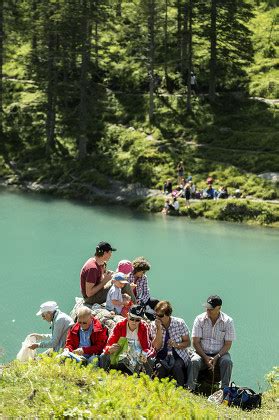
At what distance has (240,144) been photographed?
1486 inches

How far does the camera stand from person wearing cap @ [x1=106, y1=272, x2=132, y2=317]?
37.1 ft

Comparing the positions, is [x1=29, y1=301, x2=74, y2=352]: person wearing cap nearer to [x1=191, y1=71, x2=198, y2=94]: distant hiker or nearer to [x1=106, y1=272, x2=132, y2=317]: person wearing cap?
[x1=106, y1=272, x2=132, y2=317]: person wearing cap

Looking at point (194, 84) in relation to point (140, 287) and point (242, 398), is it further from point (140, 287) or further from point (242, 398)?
point (242, 398)

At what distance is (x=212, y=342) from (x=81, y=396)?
163 inches

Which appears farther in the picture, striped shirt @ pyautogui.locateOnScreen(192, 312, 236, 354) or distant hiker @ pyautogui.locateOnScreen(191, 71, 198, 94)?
distant hiker @ pyautogui.locateOnScreen(191, 71, 198, 94)

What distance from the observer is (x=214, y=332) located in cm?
1025

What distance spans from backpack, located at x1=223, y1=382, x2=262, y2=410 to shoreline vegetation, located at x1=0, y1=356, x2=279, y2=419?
2.49 feet

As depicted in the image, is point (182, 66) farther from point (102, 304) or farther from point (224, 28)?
point (102, 304)

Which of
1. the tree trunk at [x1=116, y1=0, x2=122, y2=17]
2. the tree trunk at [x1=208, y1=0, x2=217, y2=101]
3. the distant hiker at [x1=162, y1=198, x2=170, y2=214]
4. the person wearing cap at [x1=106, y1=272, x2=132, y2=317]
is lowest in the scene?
the person wearing cap at [x1=106, y1=272, x2=132, y2=317]

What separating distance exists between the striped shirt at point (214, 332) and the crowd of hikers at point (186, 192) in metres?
21.5

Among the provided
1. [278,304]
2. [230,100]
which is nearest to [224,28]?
[230,100]

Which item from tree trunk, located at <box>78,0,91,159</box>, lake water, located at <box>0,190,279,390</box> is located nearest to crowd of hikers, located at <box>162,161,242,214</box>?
lake water, located at <box>0,190,279,390</box>

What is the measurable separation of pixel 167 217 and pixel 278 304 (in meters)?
13.2

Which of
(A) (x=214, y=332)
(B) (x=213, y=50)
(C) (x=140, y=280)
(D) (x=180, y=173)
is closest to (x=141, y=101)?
(B) (x=213, y=50)
